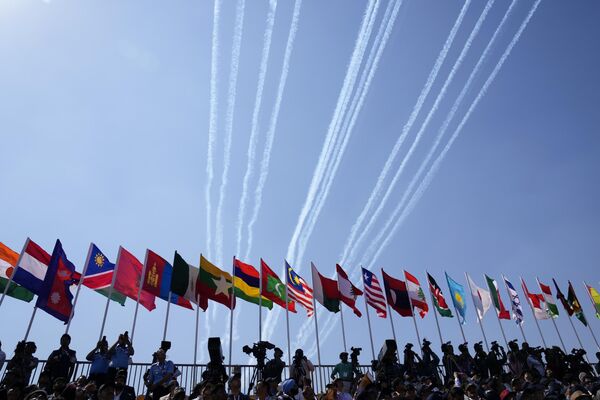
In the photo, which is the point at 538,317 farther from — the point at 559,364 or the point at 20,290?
the point at 20,290

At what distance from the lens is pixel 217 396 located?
7512mm

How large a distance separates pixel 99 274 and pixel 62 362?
23.3ft

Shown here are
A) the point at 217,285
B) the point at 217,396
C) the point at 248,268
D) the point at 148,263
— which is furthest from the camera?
the point at 248,268

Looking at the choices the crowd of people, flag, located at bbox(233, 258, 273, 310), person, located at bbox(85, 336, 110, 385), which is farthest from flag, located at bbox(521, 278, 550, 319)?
person, located at bbox(85, 336, 110, 385)

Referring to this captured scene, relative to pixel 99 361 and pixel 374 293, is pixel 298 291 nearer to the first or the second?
pixel 374 293

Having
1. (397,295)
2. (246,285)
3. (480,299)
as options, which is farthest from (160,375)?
(480,299)

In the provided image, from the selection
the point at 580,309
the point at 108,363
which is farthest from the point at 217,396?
the point at 580,309

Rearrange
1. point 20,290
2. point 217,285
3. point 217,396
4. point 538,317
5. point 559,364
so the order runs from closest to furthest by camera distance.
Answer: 1. point 217,396
2. point 20,290
3. point 559,364
4. point 217,285
5. point 538,317

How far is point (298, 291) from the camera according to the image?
75.0ft

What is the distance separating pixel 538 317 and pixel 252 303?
20032mm

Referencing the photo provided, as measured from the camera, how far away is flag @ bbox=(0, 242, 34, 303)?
1645 cm

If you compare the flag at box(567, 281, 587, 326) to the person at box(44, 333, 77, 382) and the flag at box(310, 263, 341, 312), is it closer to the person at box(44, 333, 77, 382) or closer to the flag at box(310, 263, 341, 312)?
the flag at box(310, 263, 341, 312)

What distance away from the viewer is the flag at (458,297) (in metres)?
26.4

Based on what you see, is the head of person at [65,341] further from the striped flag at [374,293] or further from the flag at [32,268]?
the striped flag at [374,293]
